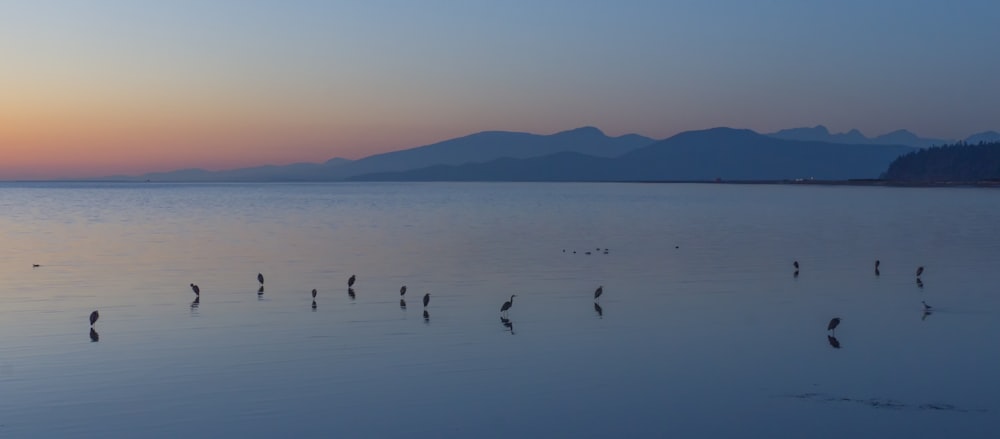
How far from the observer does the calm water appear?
12.4 metres

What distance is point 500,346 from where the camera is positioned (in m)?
17.1

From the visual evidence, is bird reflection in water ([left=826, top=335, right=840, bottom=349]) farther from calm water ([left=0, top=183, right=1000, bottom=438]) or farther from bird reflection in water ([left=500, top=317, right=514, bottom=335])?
bird reflection in water ([left=500, top=317, right=514, bottom=335])

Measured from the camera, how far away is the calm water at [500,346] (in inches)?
489

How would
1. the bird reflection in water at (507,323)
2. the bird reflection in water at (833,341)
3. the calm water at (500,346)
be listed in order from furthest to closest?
the bird reflection in water at (507,323) → the bird reflection in water at (833,341) → the calm water at (500,346)

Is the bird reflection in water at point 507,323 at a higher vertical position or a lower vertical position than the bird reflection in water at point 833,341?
higher

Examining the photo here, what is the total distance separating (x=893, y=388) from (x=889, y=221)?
159ft

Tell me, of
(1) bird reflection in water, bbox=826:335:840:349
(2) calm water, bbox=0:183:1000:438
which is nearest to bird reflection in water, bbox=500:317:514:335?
(2) calm water, bbox=0:183:1000:438

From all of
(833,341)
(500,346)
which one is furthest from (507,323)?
(833,341)

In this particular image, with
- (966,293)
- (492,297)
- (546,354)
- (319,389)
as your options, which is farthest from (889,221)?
(319,389)

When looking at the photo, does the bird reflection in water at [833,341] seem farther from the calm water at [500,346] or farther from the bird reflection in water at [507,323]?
the bird reflection in water at [507,323]

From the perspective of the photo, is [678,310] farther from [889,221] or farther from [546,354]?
[889,221]

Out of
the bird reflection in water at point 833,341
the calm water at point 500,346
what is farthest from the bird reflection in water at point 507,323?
the bird reflection in water at point 833,341

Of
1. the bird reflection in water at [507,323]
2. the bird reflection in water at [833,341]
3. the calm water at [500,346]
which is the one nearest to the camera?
the calm water at [500,346]

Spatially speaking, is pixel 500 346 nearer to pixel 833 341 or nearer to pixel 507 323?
pixel 507 323
